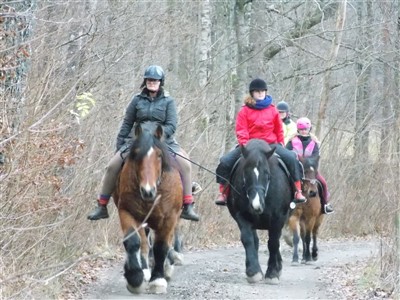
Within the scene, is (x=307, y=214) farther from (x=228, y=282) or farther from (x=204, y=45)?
(x=204, y=45)

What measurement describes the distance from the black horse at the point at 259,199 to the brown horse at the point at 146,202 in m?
1.42

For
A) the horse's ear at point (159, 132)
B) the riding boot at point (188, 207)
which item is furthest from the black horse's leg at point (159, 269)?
the horse's ear at point (159, 132)

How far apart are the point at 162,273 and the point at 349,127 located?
87.2 ft

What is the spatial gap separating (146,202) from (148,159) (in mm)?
567

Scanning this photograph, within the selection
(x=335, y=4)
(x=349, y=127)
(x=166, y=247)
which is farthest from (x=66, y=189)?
(x=349, y=127)

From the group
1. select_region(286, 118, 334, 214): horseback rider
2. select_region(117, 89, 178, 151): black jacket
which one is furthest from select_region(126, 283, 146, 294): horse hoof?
select_region(286, 118, 334, 214): horseback rider

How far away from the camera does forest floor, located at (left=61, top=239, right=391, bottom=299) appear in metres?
12.0

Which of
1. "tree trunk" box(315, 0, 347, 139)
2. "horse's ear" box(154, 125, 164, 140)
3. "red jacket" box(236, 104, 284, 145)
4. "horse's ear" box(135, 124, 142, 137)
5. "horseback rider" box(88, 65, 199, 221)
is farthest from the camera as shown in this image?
"tree trunk" box(315, 0, 347, 139)

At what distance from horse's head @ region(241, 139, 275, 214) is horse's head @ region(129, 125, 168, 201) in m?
1.81

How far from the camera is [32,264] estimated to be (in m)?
11.4

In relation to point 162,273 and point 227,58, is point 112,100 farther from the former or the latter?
point 227,58

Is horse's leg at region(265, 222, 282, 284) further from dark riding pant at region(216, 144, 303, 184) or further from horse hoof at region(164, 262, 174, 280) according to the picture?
horse hoof at region(164, 262, 174, 280)

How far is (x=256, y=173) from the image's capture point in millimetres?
13375

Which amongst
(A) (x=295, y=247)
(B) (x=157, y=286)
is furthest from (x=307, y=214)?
(B) (x=157, y=286)
